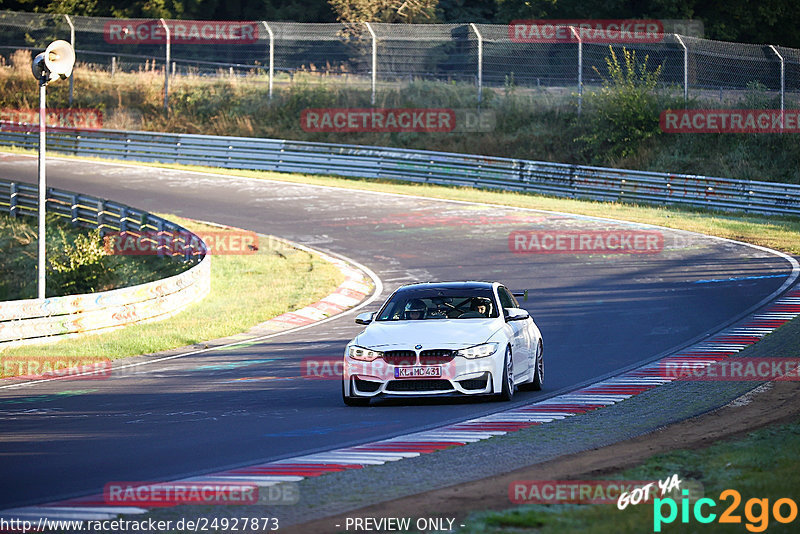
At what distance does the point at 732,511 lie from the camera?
636 centimetres

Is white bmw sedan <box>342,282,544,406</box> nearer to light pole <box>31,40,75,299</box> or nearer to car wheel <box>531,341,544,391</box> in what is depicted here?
car wheel <box>531,341,544,391</box>

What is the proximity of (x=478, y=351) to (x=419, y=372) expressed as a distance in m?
0.67

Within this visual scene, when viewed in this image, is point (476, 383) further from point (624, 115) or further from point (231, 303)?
point (624, 115)

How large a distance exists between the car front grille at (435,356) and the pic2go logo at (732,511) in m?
4.92

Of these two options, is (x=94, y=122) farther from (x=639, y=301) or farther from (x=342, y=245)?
(x=639, y=301)

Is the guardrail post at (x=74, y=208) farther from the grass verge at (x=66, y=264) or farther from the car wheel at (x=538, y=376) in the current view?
the car wheel at (x=538, y=376)

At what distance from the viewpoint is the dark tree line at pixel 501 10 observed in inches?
2149

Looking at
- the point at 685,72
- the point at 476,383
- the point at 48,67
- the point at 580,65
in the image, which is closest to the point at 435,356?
the point at 476,383

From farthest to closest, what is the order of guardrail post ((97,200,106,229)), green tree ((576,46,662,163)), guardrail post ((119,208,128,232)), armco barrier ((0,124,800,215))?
green tree ((576,46,662,163)) → armco barrier ((0,124,800,215)) → guardrail post ((97,200,106,229)) → guardrail post ((119,208,128,232))

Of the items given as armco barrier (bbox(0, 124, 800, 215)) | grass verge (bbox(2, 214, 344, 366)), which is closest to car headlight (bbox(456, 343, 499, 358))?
grass verge (bbox(2, 214, 344, 366))

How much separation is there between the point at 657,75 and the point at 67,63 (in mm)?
26129

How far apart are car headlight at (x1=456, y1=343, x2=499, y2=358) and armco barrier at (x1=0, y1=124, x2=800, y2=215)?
23.4 metres

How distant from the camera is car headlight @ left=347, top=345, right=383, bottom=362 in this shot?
11641 millimetres

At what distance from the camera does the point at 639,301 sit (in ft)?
65.4
